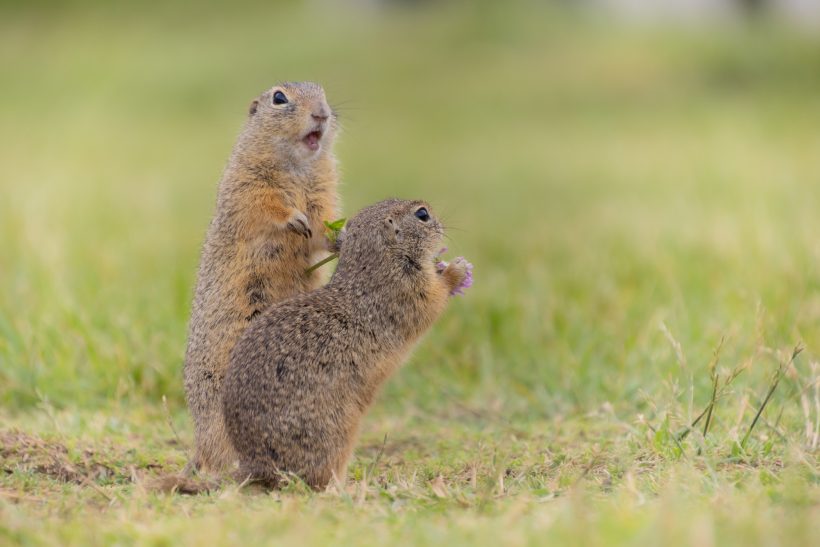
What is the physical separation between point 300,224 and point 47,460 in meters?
1.44

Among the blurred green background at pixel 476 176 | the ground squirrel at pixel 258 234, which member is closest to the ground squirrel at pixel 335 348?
the ground squirrel at pixel 258 234

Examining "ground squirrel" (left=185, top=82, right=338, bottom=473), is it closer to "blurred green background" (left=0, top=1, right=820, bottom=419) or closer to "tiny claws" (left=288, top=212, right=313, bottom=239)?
"tiny claws" (left=288, top=212, right=313, bottom=239)

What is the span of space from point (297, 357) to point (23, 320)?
2963 mm

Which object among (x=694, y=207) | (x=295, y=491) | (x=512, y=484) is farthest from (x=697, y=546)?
(x=694, y=207)

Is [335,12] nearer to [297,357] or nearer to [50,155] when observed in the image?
[50,155]

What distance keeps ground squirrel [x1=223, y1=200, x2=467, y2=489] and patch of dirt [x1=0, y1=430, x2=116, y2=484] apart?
25.2 inches

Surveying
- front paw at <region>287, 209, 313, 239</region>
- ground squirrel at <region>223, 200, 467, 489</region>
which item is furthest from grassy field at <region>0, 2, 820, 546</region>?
front paw at <region>287, 209, 313, 239</region>

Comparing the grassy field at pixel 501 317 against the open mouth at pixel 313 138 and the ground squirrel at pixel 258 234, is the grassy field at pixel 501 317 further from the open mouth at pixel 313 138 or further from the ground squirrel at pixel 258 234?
the open mouth at pixel 313 138

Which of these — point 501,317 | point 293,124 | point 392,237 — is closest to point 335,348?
point 392,237

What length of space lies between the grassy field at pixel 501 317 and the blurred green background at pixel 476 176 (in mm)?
40

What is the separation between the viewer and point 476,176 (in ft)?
51.1

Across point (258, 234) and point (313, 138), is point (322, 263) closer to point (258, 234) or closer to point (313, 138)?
point (258, 234)

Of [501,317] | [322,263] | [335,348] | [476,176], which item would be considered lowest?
[476,176]

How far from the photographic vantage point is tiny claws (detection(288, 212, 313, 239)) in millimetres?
5043
